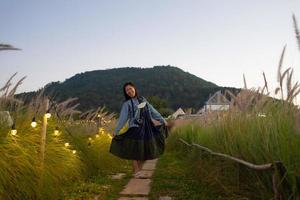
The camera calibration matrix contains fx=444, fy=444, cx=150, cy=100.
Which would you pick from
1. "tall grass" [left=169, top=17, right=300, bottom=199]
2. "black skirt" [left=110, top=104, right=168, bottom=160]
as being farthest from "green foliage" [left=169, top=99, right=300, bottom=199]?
"black skirt" [left=110, top=104, right=168, bottom=160]

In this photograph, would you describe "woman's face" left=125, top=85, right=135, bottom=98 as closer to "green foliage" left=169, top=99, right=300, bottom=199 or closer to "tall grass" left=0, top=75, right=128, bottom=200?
"tall grass" left=0, top=75, right=128, bottom=200

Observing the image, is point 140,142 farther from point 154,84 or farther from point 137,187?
point 154,84

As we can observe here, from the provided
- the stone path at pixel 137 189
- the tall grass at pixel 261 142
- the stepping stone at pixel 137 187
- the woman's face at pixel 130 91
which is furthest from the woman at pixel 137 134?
the tall grass at pixel 261 142

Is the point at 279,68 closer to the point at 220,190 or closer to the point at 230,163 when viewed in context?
the point at 230,163

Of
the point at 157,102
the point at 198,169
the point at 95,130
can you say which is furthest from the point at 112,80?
the point at 198,169

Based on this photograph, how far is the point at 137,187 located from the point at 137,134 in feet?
5.05

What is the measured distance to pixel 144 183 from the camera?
5.56 m

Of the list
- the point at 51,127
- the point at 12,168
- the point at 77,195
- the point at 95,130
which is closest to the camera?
the point at 12,168

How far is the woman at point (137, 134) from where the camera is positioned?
6.59 metres

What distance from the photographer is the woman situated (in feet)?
21.6

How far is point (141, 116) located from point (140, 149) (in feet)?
1.76

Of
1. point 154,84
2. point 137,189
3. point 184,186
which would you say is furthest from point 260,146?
point 154,84

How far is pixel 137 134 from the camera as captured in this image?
21.9 ft

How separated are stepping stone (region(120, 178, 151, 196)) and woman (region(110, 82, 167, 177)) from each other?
665mm
